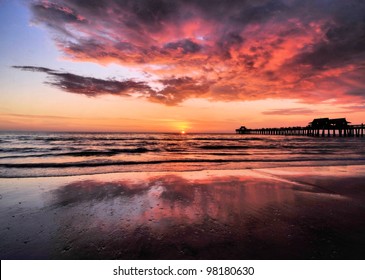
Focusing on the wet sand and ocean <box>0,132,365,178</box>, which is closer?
the wet sand

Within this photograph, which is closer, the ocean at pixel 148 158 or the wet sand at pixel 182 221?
the wet sand at pixel 182 221

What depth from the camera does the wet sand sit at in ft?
11.6

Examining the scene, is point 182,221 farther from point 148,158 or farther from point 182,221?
point 148,158

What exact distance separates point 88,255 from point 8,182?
7712mm

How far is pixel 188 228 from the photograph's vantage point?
4379 mm

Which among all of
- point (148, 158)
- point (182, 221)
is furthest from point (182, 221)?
point (148, 158)

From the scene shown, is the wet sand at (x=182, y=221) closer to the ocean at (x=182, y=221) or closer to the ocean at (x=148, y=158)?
the ocean at (x=182, y=221)

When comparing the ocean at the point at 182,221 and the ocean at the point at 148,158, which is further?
the ocean at the point at 148,158

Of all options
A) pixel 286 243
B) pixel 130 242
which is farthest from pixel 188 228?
pixel 286 243

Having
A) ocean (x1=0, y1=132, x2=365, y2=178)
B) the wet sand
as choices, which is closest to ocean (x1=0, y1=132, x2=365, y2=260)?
the wet sand

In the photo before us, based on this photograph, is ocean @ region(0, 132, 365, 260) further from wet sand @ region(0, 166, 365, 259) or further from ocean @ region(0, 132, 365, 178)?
ocean @ region(0, 132, 365, 178)

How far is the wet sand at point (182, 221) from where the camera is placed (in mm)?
3533

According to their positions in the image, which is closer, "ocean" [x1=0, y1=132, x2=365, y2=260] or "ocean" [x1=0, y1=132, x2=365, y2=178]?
"ocean" [x1=0, y1=132, x2=365, y2=260]

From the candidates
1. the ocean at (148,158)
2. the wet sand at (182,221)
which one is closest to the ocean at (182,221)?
the wet sand at (182,221)
